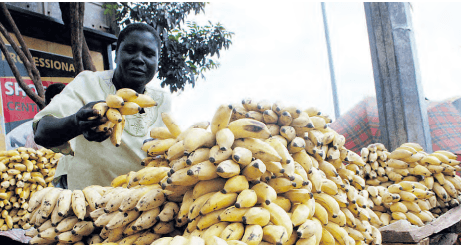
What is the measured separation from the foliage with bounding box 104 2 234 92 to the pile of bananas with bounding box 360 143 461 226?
14.9 ft

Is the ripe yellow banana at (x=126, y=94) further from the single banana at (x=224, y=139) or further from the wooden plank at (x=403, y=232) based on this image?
the wooden plank at (x=403, y=232)

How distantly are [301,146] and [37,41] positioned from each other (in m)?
6.33

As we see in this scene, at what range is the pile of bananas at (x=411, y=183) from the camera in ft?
8.73

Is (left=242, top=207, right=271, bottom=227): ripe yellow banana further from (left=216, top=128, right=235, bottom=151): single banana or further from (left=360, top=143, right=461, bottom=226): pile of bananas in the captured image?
(left=360, top=143, right=461, bottom=226): pile of bananas

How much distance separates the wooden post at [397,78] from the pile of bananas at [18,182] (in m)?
5.08

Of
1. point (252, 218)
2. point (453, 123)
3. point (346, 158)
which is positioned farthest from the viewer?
point (453, 123)

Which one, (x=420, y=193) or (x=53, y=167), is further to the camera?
(x=53, y=167)

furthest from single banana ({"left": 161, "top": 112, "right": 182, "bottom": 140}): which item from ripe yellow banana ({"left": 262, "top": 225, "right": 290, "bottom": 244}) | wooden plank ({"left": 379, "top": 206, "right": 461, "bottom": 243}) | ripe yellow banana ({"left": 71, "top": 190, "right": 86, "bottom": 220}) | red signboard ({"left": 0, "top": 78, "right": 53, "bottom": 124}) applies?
red signboard ({"left": 0, "top": 78, "right": 53, "bottom": 124})

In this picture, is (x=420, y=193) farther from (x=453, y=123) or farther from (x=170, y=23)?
(x=170, y=23)

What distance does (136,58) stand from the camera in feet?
7.51

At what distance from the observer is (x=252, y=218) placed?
113 cm

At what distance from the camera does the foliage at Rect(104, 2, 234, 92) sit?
6312mm

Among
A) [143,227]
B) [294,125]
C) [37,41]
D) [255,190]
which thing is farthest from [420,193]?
[37,41]

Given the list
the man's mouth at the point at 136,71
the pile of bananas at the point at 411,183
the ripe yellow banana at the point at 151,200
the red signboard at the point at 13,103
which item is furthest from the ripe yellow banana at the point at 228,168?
the red signboard at the point at 13,103
